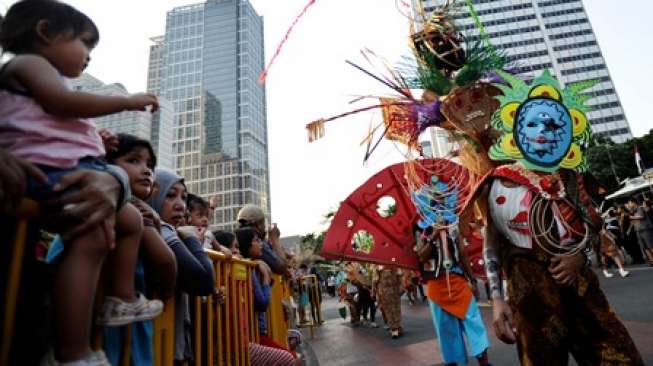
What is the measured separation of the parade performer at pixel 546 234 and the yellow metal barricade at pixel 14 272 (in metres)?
2.07

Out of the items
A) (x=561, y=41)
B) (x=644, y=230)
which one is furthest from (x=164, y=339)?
(x=561, y=41)

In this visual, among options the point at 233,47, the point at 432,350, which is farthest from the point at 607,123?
the point at 432,350

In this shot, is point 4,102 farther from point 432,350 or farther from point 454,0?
point 432,350

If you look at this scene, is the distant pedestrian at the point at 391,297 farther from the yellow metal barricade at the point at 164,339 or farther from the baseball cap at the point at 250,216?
the yellow metal barricade at the point at 164,339

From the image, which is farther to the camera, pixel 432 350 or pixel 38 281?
pixel 432 350

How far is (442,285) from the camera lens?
378 centimetres

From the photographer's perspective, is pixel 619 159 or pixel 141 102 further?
pixel 619 159

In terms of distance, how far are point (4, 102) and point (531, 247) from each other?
2.42 m

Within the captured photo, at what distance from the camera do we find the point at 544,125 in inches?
82.2

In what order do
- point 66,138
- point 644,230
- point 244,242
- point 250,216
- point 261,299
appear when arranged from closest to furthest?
point 66,138 → point 261,299 → point 244,242 → point 250,216 → point 644,230

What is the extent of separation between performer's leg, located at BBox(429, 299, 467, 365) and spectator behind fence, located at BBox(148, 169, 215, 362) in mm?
2555

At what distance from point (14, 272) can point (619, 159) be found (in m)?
38.6

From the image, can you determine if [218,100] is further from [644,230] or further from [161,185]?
[161,185]

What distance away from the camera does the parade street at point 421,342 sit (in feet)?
13.6
